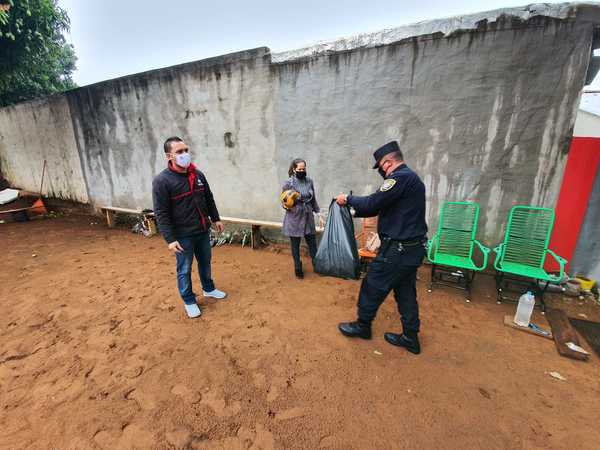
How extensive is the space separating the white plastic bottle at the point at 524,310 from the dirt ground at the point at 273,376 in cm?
17

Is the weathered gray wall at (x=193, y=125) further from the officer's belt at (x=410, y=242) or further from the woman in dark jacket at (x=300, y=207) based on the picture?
the officer's belt at (x=410, y=242)

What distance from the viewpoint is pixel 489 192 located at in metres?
3.63

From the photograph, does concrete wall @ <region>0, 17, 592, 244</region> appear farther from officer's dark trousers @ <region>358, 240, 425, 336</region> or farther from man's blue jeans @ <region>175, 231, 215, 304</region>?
man's blue jeans @ <region>175, 231, 215, 304</region>

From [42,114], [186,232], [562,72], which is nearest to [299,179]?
[186,232]

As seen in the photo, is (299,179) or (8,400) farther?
(299,179)

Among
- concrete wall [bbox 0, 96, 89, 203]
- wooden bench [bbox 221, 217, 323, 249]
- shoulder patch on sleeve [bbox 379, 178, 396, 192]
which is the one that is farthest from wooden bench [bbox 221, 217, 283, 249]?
concrete wall [bbox 0, 96, 89, 203]

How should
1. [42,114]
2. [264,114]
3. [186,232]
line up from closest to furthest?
[186,232] → [264,114] → [42,114]

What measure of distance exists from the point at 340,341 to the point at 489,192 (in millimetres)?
2799

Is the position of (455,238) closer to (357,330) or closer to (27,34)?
(357,330)

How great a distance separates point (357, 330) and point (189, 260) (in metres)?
1.84

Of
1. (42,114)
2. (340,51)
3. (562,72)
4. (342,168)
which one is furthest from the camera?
(42,114)

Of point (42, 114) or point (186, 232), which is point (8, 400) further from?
point (42, 114)

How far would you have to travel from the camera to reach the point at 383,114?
3947mm

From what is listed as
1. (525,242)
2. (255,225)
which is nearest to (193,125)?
(255,225)
